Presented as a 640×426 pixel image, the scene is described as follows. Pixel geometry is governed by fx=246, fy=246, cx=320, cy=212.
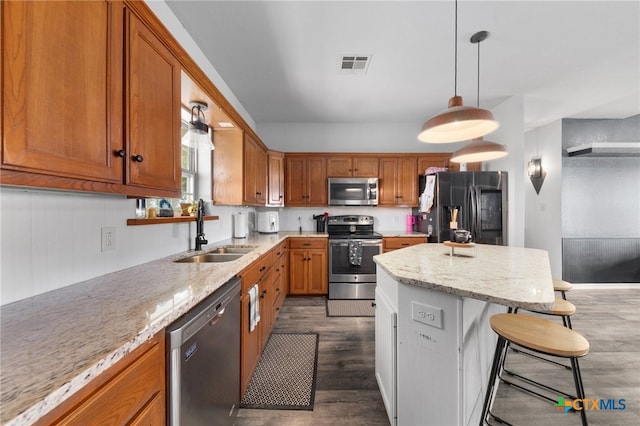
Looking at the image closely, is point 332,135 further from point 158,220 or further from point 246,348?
point 246,348

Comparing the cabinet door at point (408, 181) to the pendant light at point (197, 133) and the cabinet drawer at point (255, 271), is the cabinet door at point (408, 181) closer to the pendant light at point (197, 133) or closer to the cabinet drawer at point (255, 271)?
the cabinet drawer at point (255, 271)

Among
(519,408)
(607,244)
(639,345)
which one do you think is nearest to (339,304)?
(519,408)

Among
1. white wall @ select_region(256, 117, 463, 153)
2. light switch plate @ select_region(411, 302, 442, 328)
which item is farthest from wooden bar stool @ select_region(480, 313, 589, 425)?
white wall @ select_region(256, 117, 463, 153)

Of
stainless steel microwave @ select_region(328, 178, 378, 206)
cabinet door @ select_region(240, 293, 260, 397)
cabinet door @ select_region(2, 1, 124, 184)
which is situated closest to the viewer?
cabinet door @ select_region(2, 1, 124, 184)

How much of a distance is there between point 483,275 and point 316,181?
3.01 m

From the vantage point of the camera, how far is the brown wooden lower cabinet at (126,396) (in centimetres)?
53

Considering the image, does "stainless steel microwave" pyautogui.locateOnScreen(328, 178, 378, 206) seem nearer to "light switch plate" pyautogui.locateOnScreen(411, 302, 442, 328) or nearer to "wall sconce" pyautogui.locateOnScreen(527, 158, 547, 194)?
"light switch plate" pyautogui.locateOnScreen(411, 302, 442, 328)

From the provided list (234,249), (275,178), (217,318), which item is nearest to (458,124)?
(217,318)

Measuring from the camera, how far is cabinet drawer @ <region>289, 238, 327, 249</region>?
3594mm

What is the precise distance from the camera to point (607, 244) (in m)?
4.12

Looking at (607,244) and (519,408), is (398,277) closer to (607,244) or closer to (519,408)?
(519,408)

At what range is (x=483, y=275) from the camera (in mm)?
1280

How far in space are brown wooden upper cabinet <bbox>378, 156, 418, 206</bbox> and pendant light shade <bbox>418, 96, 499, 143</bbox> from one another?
6.78 feet

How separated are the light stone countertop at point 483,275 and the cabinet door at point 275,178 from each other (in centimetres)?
235
